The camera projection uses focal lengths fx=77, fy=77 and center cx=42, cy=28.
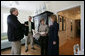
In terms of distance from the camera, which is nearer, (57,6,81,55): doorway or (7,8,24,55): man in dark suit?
(7,8,24,55): man in dark suit

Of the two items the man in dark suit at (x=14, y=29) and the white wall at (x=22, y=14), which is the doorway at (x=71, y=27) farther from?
the man in dark suit at (x=14, y=29)

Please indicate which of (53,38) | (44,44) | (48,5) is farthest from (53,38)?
(48,5)

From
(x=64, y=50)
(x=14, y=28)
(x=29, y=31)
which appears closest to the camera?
(x=14, y=28)

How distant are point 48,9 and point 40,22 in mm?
244

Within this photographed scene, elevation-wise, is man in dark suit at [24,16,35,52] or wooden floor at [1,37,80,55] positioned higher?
man in dark suit at [24,16,35,52]

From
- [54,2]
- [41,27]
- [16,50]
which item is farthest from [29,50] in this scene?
[54,2]

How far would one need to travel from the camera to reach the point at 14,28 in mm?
930

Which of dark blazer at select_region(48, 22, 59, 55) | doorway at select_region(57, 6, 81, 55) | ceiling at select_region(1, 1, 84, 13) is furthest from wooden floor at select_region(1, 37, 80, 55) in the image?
ceiling at select_region(1, 1, 84, 13)

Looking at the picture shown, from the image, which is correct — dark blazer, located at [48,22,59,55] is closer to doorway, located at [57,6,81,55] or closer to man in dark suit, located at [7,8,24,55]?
doorway, located at [57,6,81,55]

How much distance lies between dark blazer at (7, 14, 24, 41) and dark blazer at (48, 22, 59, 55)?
0.40 meters

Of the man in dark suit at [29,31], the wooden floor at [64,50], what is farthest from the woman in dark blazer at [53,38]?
the man in dark suit at [29,31]

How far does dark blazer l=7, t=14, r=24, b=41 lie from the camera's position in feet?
3.06

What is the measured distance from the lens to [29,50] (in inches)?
43.1

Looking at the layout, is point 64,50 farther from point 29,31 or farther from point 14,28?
point 14,28
